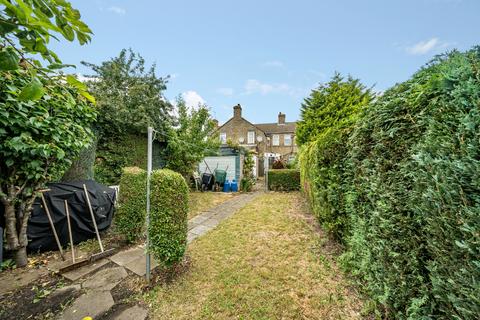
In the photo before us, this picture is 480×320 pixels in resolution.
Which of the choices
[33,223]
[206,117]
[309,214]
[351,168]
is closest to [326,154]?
[351,168]

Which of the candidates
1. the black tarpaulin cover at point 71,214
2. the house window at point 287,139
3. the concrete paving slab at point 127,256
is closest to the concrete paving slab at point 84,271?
the concrete paving slab at point 127,256

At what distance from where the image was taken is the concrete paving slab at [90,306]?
2.27 meters

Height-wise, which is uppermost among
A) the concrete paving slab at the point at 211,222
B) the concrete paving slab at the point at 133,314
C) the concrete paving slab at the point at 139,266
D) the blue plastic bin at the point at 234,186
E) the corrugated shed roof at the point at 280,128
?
the corrugated shed roof at the point at 280,128

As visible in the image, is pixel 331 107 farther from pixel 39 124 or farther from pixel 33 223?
pixel 33 223

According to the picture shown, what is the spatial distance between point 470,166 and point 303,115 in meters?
9.63

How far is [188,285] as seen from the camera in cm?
278

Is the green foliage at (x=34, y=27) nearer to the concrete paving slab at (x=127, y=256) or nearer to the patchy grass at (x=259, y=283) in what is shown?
the patchy grass at (x=259, y=283)

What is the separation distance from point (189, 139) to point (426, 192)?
28.0 ft

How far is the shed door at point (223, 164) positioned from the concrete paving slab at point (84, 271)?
29.2 feet

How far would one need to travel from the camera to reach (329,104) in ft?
29.7

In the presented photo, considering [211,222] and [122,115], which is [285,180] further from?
Result: [122,115]

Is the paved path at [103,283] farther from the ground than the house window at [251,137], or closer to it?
closer to it

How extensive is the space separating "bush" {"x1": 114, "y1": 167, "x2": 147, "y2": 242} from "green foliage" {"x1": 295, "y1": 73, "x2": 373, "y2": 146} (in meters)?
7.68

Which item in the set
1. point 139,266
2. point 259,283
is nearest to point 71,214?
point 139,266
